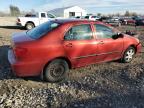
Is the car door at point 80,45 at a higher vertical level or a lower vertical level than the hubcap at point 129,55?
higher

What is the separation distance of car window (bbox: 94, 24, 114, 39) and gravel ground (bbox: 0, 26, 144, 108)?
102 cm

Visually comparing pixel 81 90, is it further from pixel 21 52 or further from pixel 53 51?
pixel 21 52

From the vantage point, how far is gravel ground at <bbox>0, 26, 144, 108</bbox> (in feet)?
17.8

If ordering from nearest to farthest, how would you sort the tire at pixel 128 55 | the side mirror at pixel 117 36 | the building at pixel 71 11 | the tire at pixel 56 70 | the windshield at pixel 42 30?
the tire at pixel 56 70, the windshield at pixel 42 30, the side mirror at pixel 117 36, the tire at pixel 128 55, the building at pixel 71 11

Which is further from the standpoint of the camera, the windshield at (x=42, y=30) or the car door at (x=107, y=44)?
the car door at (x=107, y=44)

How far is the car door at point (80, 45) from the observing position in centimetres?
667

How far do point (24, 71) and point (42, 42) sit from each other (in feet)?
2.77

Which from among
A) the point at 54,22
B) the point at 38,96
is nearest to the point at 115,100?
the point at 38,96

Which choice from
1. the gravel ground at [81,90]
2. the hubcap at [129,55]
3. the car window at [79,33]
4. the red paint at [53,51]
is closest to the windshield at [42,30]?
the red paint at [53,51]

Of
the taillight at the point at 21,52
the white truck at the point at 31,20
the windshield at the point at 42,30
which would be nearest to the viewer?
the taillight at the point at 21,52

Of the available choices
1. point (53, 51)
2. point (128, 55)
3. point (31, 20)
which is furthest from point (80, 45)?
point (31, 20)

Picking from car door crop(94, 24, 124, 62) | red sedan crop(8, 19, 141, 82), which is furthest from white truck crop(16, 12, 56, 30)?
red sedan crop(8, 19, 141, 82)

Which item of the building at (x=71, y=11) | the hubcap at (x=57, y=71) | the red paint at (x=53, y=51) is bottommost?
the hubcap at (x=57, y=71)

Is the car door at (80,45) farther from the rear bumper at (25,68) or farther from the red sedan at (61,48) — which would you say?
the rear bumper at (25,68)
